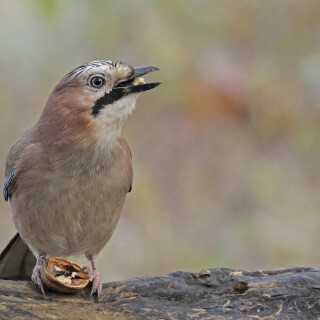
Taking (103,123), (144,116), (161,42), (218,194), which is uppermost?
(161,42)

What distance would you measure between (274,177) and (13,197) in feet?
9.44

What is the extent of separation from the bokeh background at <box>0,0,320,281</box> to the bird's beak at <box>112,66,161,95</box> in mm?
2444

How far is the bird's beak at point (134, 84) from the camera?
4.52 meters

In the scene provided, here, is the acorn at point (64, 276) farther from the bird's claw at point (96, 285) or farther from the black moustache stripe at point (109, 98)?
the black moustache stripe at point (109, 98)

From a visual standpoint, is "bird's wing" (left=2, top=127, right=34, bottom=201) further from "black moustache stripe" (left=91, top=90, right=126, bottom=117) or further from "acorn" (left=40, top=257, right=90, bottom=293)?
"acorn" (left=40, top=257, right=90, bottom=293)

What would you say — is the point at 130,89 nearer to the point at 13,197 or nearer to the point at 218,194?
the point at 13,197

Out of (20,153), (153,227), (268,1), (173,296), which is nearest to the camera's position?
(173,296)

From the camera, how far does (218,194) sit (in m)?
7.40

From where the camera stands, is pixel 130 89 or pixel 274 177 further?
pixel 274 177

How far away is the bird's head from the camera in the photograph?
14.9 ft

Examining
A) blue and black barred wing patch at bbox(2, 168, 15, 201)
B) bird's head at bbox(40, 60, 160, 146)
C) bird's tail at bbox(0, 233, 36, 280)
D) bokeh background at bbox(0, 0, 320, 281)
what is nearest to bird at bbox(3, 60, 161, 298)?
bird's head at bbox(40, 60, 160, 146)

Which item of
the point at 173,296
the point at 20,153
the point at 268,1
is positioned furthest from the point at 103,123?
the point at 268,1

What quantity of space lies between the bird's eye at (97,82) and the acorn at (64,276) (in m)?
0.96

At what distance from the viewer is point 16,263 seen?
17.1ft
